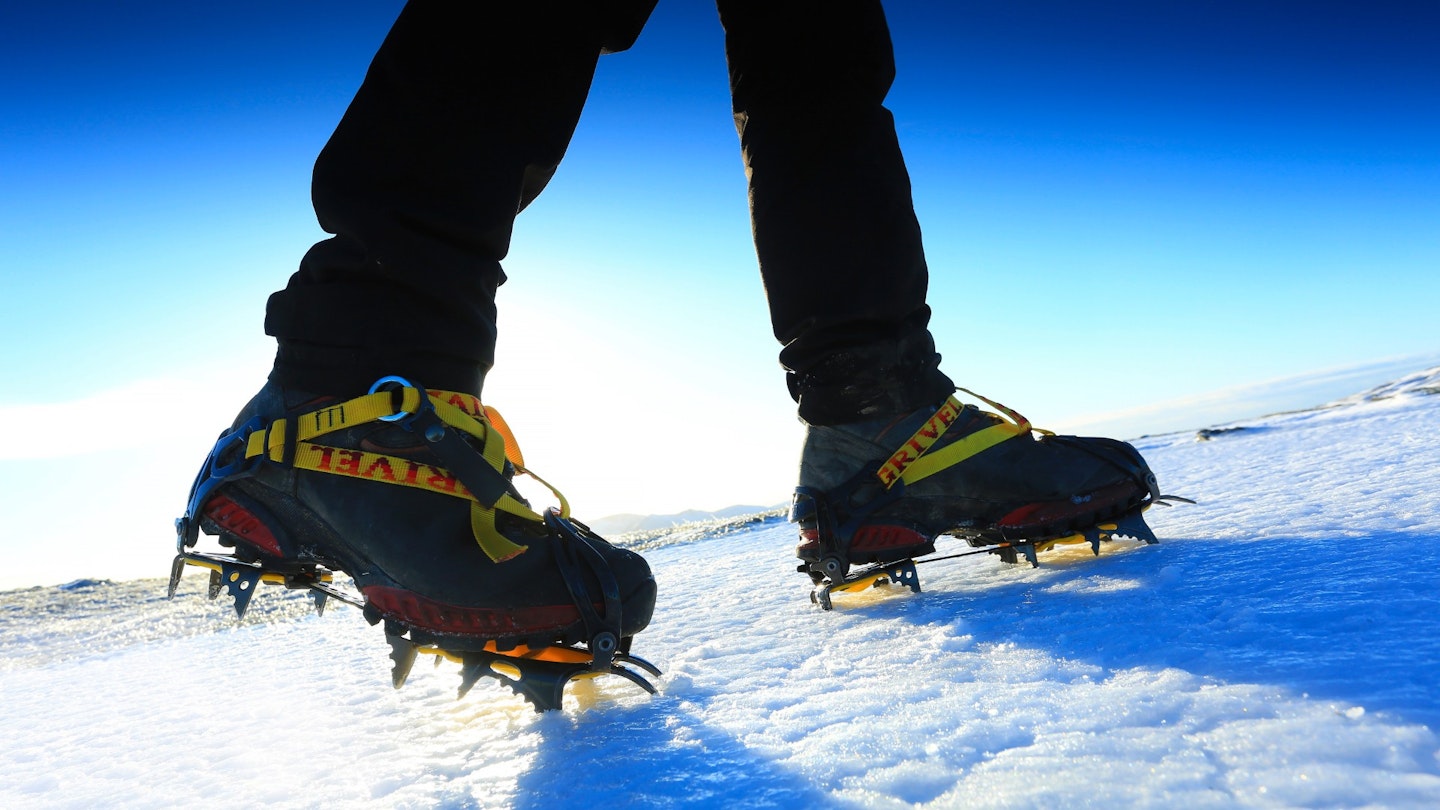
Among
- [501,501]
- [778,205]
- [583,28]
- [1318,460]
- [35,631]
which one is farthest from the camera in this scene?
[35,631]

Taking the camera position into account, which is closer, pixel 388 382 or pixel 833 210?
pixel 388 382

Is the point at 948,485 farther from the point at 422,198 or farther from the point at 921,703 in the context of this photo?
the point at 422,198

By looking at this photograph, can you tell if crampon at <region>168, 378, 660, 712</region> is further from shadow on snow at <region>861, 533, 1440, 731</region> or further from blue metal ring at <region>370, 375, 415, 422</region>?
shadow on snow at <region>861, 533, 1440, 731</region>

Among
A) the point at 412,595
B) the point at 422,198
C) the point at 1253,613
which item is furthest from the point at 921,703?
the point at 422,198

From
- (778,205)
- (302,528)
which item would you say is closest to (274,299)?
(302,528)

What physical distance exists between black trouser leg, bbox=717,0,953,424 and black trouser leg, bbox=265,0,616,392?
515 millimetres

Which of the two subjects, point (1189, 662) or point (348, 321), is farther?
point (348, 321)

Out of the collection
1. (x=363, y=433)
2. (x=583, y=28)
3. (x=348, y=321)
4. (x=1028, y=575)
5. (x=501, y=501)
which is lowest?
(x=1028, y=575)

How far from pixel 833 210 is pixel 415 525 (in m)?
0.85

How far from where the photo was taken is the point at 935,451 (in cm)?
132

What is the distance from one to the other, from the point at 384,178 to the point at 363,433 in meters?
0.30

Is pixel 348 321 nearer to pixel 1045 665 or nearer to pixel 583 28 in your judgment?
pixel 583 28

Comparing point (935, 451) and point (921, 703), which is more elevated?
point (935, 451)

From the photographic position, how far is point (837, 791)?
0.52 meters
